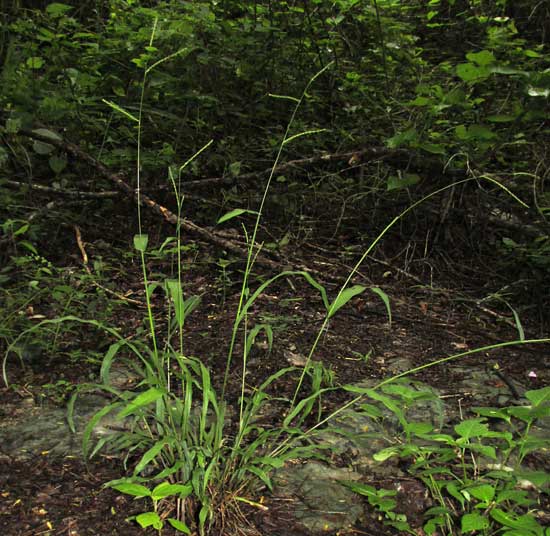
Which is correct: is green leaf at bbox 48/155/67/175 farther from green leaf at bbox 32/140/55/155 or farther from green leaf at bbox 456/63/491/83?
green leaf at bbox 456/63/491/83

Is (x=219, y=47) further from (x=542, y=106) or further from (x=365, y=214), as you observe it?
(x=542, y=106)

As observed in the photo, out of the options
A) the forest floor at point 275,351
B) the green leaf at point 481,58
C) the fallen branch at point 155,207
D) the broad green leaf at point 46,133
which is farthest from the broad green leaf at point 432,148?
the broad green leaf at point 46,133

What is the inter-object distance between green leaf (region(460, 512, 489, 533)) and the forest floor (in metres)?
0.21

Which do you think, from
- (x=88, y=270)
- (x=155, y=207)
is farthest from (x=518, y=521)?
(x=155, y=207)

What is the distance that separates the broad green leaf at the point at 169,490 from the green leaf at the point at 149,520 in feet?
0.12

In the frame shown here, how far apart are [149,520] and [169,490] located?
7 centimetres

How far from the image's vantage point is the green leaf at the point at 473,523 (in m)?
1.23

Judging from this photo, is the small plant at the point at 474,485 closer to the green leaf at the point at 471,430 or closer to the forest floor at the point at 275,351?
the green leaf at the point at 471,430

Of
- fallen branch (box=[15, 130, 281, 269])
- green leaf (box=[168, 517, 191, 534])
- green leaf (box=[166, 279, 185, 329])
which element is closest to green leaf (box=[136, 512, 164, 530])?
green leaf (box=[168, 517, 191, 534])

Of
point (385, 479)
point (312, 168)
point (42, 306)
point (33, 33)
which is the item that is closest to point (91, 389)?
point (42, 306)

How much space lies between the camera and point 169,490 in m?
1.23

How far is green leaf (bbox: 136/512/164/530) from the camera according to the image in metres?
1.21

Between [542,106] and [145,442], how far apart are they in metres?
2.18

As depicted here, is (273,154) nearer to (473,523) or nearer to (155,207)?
(155,207)
